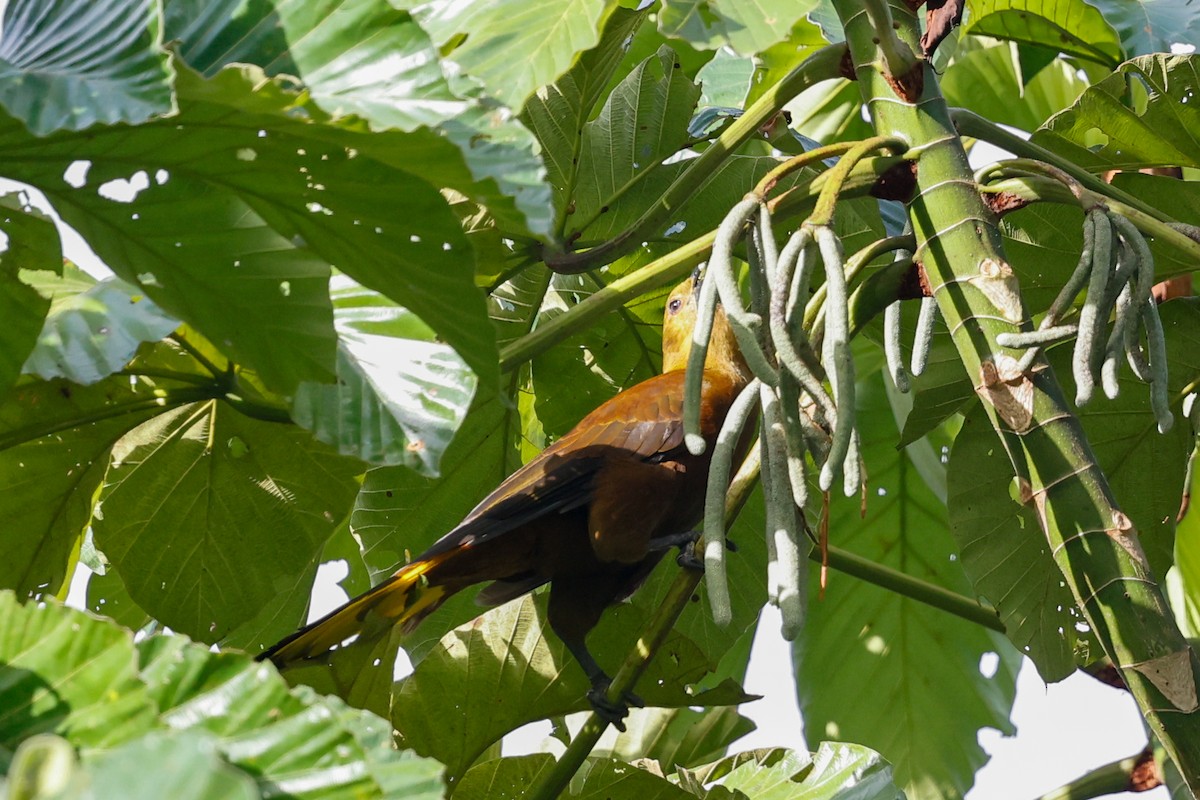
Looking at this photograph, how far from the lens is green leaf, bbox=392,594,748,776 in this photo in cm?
178

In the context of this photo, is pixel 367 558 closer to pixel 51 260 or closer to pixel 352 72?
pixel 51 260

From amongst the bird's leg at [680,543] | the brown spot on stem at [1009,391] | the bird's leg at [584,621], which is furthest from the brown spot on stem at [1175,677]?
the bird's leg at [680,543]

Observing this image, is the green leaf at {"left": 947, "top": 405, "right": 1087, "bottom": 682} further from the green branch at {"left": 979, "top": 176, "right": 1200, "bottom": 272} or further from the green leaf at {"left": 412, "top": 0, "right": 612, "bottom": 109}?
the green leaf at {"left": 412, "top": 0, "right": 612, "bottom": 109}

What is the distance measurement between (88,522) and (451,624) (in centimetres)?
68

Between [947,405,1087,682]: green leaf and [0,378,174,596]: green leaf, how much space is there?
1118 mm

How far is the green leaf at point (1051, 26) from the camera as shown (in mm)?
2213

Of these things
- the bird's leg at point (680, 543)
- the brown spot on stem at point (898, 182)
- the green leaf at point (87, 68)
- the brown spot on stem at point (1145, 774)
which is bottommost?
the brown spot on stem at point (1145, 774)

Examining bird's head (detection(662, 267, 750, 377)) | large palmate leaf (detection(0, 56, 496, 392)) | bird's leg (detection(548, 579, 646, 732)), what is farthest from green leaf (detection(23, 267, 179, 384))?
bird's head (detection(662, 267, 750, 377))

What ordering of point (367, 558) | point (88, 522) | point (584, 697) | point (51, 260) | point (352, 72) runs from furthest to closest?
1. point (367, 558)
2. point (88, 522)
3. point (584, 697)
4. point (51, 260)
5. point (352, 72)

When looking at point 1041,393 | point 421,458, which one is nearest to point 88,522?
point 421,458

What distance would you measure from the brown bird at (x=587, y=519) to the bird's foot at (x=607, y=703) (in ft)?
0.52

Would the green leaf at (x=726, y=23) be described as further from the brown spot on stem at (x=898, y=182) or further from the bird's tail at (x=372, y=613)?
the bird's tail at (x=372, y=613)

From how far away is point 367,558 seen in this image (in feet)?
7.38

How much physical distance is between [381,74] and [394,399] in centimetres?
37
